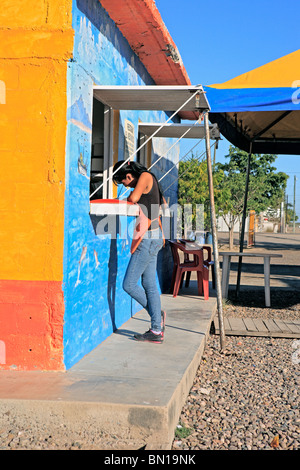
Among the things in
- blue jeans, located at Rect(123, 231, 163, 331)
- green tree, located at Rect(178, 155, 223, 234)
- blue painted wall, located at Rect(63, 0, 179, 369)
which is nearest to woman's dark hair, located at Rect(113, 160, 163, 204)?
blue painted wall, located at Rect(63, 0, 179, 369)

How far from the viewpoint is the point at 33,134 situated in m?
3.81

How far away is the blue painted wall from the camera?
3.88m

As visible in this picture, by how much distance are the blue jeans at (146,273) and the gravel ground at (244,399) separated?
760 millimetres

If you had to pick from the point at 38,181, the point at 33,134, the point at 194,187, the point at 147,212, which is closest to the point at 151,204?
the point at 147,212

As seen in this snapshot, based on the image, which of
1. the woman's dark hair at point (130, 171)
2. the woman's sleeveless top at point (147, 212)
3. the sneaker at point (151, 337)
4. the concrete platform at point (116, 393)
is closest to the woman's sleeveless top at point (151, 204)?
the woman's sleeveless top at point (147, 212)

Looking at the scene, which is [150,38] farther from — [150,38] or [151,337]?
[151,337]

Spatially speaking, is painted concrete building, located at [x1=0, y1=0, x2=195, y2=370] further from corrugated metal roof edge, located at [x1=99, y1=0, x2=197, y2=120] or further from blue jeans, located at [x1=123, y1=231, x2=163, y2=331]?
corrugated metal roof edge, located at [x1=99, y1=0, x2=197, y2=120]

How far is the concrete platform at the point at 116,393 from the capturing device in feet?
9.96

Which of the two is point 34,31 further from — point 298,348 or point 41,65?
point 298,348

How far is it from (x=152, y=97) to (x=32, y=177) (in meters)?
1.53

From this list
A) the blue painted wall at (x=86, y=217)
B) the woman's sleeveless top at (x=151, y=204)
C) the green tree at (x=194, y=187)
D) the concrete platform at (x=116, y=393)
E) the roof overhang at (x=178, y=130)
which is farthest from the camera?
the green tree at (x=194, y=187)

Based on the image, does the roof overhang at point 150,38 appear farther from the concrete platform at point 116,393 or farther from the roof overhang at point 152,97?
the concrete platform at point 116,393
